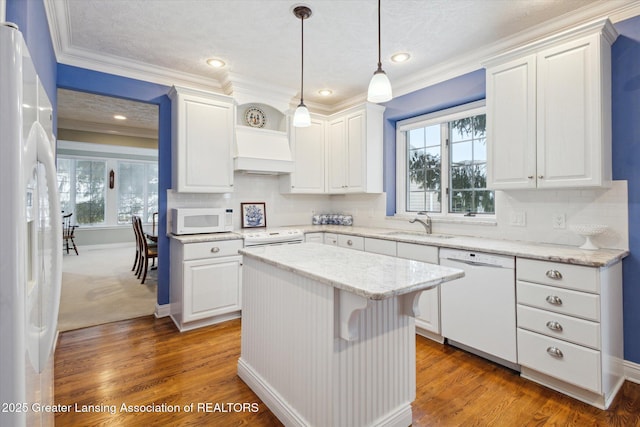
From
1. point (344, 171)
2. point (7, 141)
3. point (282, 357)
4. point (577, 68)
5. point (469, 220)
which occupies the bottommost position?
point (282, 357)

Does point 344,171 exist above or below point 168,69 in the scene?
below

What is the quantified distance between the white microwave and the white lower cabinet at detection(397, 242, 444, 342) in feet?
6.30

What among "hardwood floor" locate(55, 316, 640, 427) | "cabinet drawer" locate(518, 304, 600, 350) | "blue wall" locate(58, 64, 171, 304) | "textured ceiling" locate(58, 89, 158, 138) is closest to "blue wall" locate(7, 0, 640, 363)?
"blue wall" locate(58, 64, 171, 304)

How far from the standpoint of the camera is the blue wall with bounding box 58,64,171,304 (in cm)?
317

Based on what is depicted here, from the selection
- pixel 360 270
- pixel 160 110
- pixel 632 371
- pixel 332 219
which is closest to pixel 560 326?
pixel 632 371

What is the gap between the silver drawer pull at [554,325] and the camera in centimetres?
205

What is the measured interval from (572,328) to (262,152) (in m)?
3.21

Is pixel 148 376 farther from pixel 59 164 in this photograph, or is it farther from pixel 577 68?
pixel 59 164

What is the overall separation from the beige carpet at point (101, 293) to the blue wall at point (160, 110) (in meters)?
0.60

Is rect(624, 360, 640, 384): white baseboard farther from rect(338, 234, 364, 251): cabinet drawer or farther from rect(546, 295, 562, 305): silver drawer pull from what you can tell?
rect(338, 234, 364, 251): cabinet drawer

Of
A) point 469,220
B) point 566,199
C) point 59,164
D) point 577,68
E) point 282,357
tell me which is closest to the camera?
point 282,357

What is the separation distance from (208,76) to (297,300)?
2.99 metres

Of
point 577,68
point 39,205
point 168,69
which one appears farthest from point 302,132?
point 39,205

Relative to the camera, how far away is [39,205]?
3.02 ft
